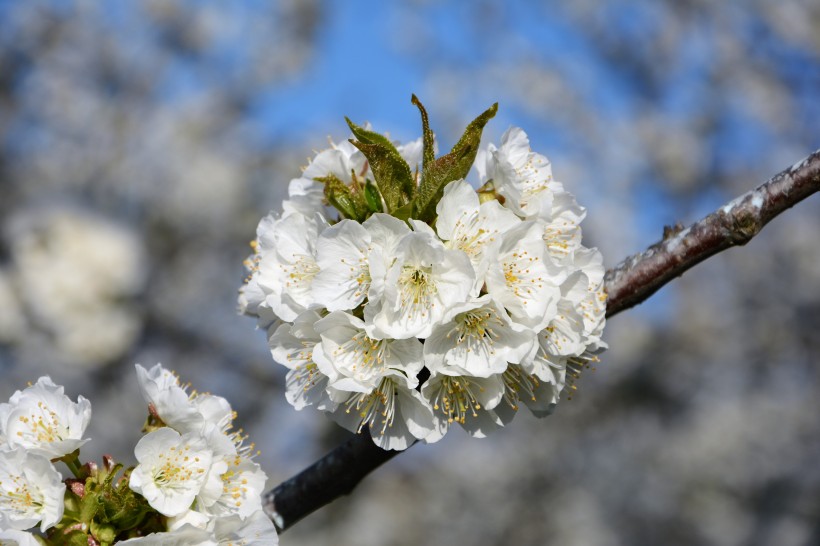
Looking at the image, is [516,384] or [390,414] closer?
[390,414]

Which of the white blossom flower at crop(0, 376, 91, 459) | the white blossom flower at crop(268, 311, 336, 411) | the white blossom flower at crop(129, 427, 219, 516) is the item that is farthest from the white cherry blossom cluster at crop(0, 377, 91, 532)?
the white blossom flower at crop(268, 311, 336, 411)

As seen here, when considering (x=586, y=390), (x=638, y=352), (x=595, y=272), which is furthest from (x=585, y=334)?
(x=638, y=352)

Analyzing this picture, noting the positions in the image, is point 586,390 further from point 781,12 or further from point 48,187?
point 48,187

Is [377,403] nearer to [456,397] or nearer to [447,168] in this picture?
[456,397]

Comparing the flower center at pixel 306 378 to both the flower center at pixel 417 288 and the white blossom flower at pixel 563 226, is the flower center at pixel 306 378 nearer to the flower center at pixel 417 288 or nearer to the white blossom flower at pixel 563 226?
the flower center at pixel 417 288

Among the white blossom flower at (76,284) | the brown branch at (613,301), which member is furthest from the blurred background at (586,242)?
the brown branch at (613,301)

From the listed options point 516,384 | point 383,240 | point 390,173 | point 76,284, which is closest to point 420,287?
point 383,240

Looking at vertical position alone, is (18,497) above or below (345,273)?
below

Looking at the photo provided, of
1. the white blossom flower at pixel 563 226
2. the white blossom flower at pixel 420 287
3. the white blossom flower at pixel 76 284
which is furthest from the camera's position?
the white blossom flower at pixel 76 284
